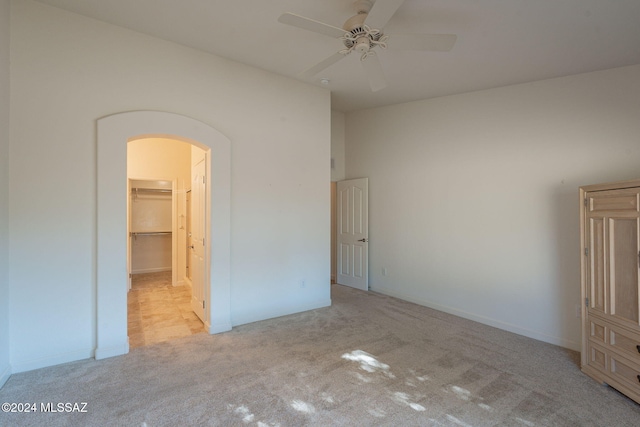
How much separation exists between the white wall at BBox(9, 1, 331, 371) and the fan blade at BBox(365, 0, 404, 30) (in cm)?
217

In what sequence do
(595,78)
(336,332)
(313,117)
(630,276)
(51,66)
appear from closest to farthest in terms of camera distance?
(630,276)
(51,66)
(595,78)
(336,332)
(313,117)

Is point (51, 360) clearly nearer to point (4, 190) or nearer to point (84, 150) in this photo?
point (4, 190)

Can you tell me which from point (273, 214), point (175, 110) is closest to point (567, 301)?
point (273, 214)

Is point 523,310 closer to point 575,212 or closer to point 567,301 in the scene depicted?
point 567,301

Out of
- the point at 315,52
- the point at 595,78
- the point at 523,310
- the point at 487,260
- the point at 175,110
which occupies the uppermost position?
the point at 315,52

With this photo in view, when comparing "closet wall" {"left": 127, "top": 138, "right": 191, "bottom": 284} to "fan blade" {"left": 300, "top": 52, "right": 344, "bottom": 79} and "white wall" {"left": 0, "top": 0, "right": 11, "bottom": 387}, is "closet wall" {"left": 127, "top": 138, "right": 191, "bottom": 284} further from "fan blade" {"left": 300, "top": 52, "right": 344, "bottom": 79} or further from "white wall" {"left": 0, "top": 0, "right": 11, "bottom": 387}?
"fan blade" {"left": 300, "top": 52, "right": 344, "bottom": 79}

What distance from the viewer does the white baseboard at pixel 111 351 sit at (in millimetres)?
3025

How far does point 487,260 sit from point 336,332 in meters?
2.29

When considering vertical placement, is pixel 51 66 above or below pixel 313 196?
above

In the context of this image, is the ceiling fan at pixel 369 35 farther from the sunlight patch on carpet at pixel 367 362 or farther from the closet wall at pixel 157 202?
the closet wall at pixel 157 202

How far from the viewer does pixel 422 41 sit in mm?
2494

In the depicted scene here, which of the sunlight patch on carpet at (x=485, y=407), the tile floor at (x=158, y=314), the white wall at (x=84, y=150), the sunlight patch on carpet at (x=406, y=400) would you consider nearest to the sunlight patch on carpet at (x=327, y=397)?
the sunlight patch on carpet at (x=406, y=400)

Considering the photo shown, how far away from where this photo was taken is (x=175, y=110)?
139 inches

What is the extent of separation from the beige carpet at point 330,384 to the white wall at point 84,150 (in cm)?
51
